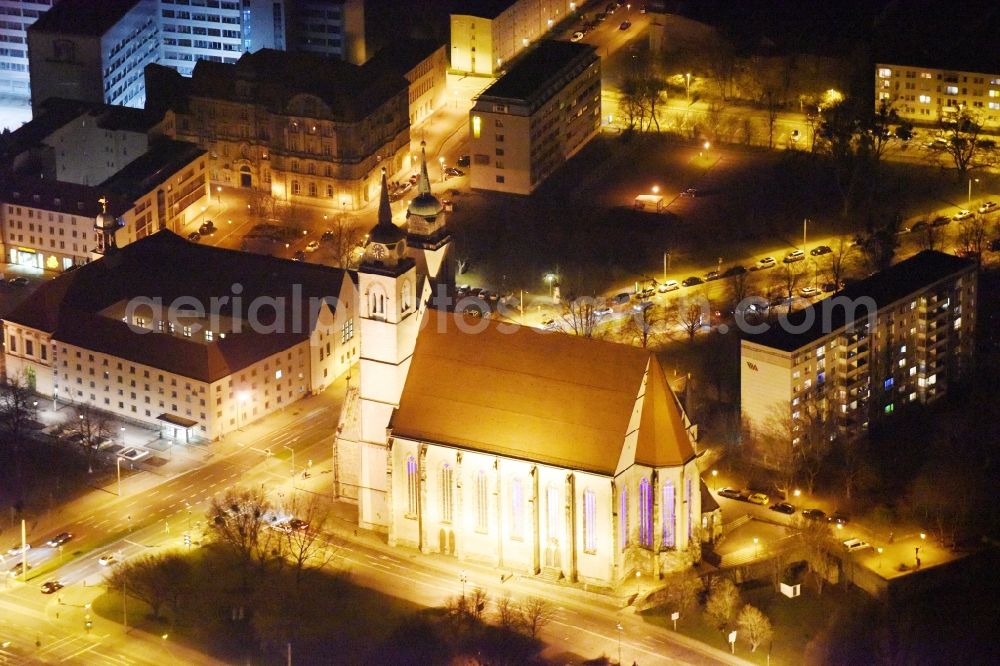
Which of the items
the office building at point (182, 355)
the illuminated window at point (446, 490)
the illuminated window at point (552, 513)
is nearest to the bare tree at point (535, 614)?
the illuminated window at point (552, 513)

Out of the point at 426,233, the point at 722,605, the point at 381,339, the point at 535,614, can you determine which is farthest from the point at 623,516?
the point at 426,233

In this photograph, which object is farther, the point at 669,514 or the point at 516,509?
the point at 516,509

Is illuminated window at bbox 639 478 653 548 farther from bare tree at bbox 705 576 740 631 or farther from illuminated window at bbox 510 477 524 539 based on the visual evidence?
illuminated window at bbox 510 477 524 539

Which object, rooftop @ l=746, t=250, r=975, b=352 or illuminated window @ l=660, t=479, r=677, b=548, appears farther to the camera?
rooftop @ l=746, t=250, r=975, b=352

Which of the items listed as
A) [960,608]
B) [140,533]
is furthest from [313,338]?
[960,608]

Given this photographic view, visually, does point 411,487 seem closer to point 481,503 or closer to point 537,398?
point 481,503

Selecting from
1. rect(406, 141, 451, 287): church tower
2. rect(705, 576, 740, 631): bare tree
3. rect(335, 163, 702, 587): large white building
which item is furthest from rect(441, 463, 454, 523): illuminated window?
rect(705, 576, 740, 631): bare tree
